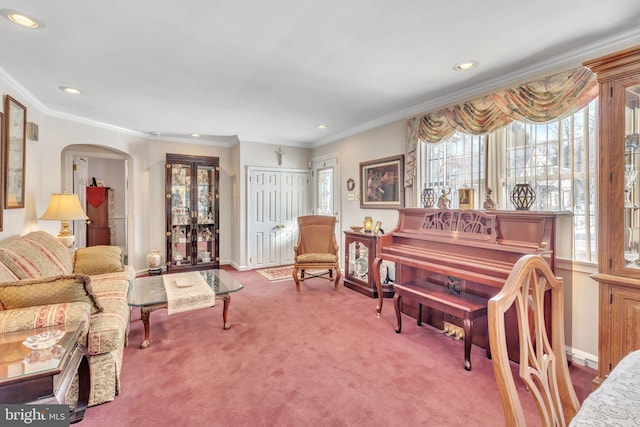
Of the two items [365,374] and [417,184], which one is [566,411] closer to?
[365,374]

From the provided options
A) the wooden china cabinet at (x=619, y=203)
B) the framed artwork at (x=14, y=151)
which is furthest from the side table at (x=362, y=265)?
the framed artwork at (x=14, y=151)

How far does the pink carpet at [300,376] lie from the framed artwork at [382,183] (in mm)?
1584

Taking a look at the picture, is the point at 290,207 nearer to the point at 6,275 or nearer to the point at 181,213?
the point at 181,213

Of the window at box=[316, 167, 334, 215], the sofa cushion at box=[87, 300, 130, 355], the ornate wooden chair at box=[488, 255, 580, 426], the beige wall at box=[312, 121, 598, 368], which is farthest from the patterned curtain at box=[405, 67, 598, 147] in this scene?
the sofa cushion at box=[87, 300, 130, 355]

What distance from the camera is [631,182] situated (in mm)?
1853

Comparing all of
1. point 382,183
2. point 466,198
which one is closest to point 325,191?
point 382,183

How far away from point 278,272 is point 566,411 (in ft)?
14.9

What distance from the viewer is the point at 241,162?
17.7 ft

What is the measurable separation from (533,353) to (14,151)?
166 inches

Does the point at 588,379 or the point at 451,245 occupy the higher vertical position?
the point at 451,245

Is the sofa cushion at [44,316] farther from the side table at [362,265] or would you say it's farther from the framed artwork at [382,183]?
the framed artwork at [382,183]

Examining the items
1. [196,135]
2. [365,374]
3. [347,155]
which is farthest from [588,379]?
[196,135]

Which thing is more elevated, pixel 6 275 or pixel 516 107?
pixel 516 107

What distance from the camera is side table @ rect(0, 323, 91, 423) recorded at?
50.2 inches
